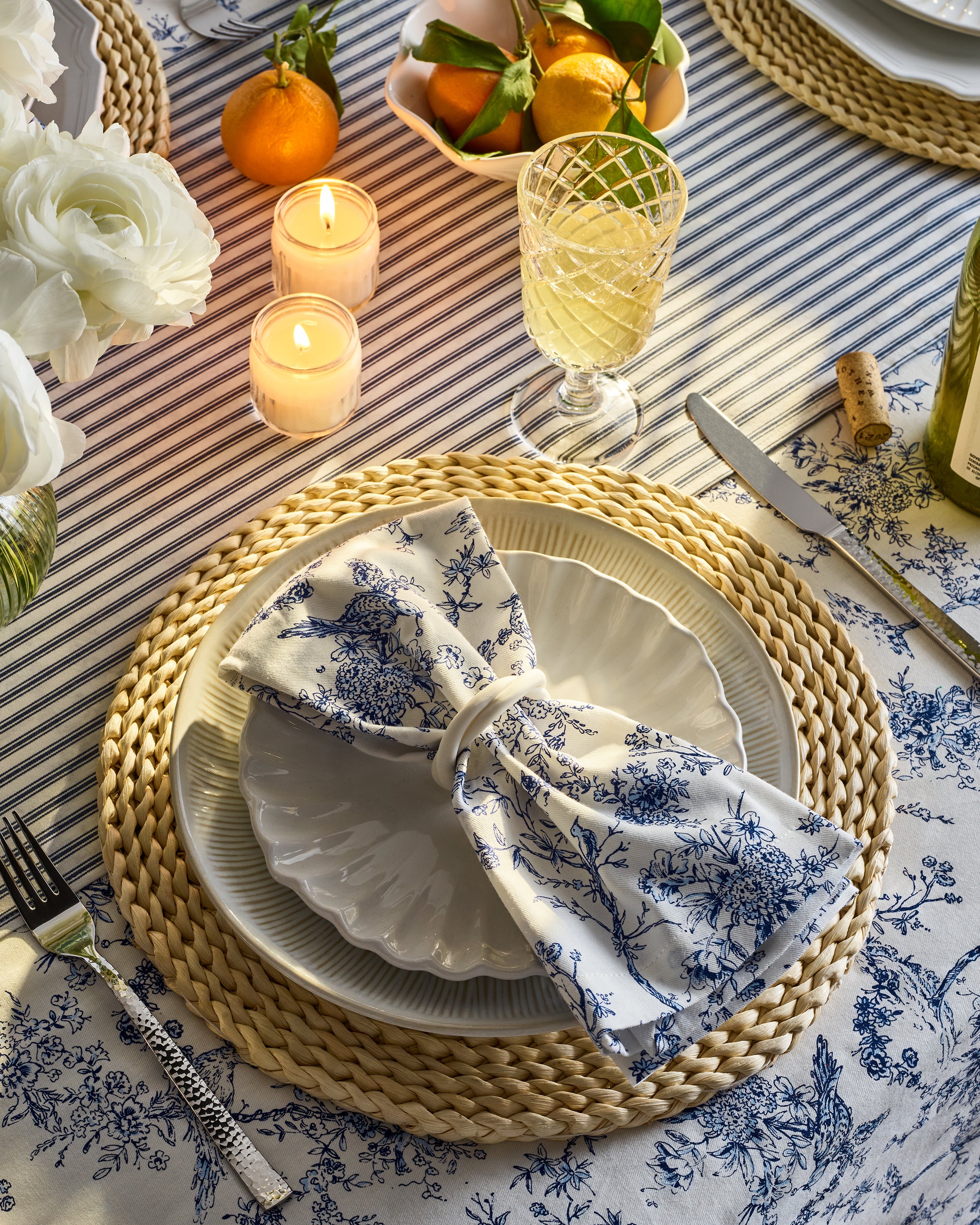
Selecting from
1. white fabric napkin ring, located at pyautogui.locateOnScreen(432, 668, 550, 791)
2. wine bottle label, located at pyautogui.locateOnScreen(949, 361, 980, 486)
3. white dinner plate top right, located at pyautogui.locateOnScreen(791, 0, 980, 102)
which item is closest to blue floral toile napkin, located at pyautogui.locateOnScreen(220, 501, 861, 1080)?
white fabric napkin ring, located at pyautogui.locateOnScreen(432, 668, 550, 791)

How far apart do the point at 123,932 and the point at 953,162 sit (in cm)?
95

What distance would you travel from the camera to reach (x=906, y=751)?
749mm

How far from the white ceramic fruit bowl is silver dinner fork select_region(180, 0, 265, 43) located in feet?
0.59

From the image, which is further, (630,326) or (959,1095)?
(630,326)

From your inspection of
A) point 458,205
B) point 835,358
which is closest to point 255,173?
point 458,205

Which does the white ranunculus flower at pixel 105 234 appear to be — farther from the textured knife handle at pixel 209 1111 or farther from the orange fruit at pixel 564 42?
the orange fruit at pixel 564 42

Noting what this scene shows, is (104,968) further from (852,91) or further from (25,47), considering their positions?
(852,91)

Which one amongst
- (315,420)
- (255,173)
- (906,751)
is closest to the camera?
(906,751)

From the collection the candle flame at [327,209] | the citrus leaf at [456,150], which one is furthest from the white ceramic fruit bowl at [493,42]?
the candle flame at [327,209]

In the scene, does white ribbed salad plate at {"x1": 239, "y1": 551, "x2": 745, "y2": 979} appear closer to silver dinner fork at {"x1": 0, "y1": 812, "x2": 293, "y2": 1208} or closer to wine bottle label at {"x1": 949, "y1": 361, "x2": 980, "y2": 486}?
silver dinner fork at {"x1": 0, "y1": 812, "x2": 293, "y2": 1208}

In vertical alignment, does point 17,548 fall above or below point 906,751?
above

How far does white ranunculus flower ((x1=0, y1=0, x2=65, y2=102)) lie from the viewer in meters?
0.52

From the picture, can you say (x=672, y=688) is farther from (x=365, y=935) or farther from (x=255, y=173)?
(x=255, y=173)

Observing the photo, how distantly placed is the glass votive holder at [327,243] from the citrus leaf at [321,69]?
11 cm
